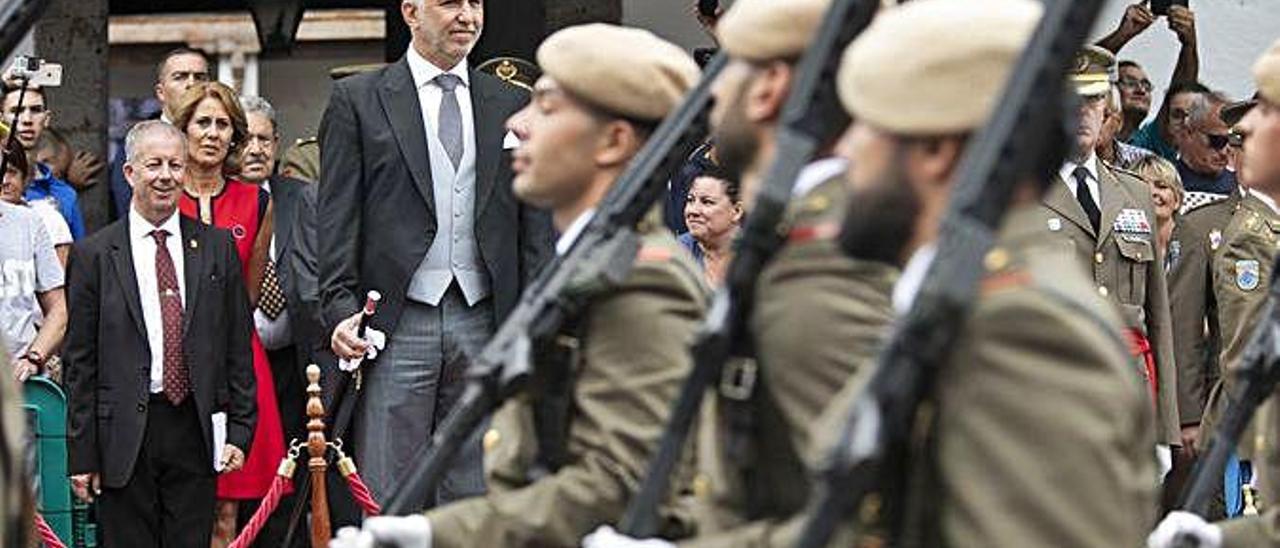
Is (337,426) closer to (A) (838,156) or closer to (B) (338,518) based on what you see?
(B) (338,518)

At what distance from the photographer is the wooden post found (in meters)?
10.5

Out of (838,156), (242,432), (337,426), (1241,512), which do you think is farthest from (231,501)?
(838,156)

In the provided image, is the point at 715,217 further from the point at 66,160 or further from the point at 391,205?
the point at 66,160

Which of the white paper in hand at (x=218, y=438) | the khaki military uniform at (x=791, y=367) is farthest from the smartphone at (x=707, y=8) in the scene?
the khaki military uniform at (x=791, y=367)

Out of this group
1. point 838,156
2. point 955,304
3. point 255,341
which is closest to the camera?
point 955,304

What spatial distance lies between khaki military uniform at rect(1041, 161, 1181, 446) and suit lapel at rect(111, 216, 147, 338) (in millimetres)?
3094

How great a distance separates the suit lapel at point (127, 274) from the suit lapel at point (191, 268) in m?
0.16

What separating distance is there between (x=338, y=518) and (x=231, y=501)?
0.81 meters

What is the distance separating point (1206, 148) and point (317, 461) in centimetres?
485

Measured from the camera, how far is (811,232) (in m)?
5.64

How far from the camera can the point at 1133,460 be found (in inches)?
189

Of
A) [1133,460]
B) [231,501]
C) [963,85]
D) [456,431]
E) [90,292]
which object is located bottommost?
[231,501]

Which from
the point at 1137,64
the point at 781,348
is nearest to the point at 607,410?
the point at 781,348

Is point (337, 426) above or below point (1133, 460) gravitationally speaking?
below
